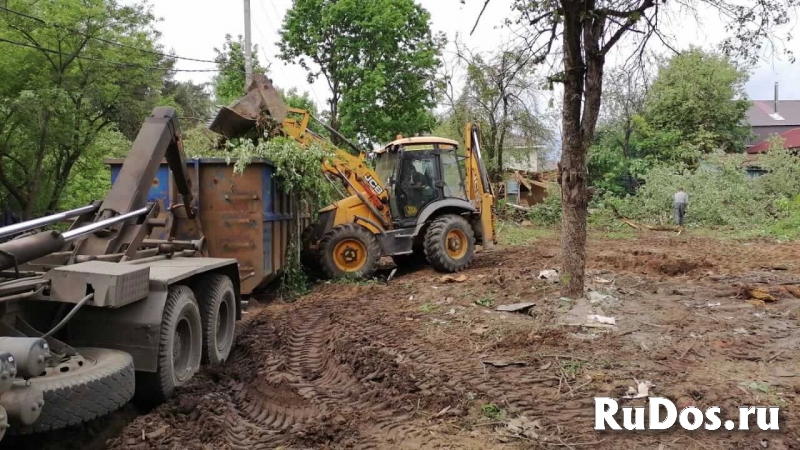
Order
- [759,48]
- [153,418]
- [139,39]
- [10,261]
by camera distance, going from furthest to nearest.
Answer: [139,39], [759,48], [153,418], [10,261]

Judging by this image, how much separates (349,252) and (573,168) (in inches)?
185

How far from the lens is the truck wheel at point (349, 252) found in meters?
10.2

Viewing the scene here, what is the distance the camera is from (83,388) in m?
3.17

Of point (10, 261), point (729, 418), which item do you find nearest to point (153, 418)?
point (10, 261)

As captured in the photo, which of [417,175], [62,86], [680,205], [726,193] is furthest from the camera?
[726,193]

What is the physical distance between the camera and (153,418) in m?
3.97

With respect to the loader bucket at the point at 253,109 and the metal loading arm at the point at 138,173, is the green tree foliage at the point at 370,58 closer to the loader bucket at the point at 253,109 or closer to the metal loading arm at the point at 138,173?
the loader bucket at the point at 253,109

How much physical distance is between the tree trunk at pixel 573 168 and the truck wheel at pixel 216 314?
3818 mm

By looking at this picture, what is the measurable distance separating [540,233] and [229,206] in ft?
46.9

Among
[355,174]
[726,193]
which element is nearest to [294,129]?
[355,174]

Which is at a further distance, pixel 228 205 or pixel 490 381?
pixel 228 205

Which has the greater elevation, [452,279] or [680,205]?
[680,205]

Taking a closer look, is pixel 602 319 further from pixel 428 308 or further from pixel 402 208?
pixel 402 208

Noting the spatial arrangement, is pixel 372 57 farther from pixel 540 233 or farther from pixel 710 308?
pixel 710 308
